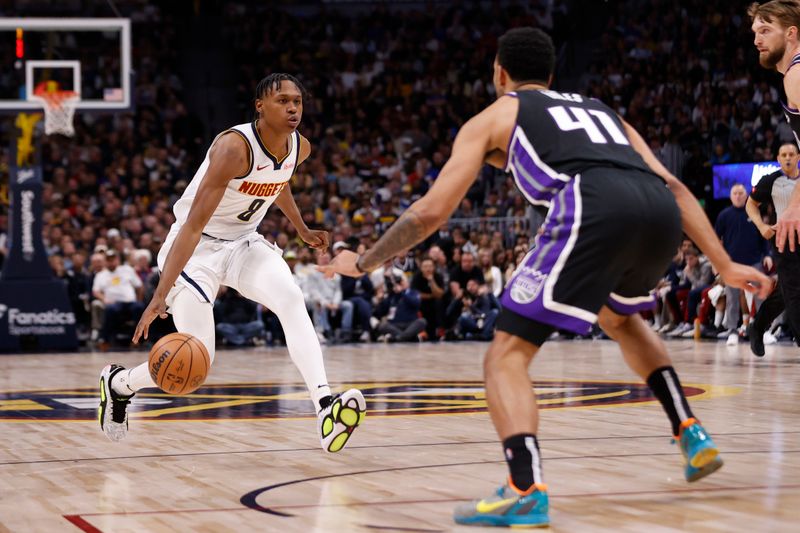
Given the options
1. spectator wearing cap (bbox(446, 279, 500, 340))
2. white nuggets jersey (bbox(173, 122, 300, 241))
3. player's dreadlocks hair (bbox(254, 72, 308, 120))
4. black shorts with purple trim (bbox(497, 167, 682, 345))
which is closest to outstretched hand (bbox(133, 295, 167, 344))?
white nuggets jersey (bbox(173, 122, 300, 241))

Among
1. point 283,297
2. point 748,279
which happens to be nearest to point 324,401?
point 283,297

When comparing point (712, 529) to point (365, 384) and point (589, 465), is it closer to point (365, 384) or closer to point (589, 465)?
point (589, 465)

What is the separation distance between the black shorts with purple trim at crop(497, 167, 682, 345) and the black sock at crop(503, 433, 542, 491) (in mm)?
388

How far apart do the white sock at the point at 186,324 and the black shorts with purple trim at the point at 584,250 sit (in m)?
2.42

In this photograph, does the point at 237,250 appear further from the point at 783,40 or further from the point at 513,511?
the point at 783,40

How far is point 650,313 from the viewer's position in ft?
61.7

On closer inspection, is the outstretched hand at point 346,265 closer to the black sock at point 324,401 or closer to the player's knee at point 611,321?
the player's knee at point 611,321

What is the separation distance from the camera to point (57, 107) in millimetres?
15922

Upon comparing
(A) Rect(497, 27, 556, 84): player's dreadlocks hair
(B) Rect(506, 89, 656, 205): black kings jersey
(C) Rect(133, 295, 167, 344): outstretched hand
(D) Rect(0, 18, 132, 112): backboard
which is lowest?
(C) Rect(133, 295, 167, 344): outstretched hand

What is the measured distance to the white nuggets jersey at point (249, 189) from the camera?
20.8 feet

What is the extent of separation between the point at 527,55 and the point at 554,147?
16.8 inches

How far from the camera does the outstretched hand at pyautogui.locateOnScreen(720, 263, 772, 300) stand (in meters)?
4.33

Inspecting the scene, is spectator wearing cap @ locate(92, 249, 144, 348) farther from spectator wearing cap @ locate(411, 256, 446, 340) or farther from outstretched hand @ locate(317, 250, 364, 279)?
outstretched hand @ locate(317, 250, 364, 279)

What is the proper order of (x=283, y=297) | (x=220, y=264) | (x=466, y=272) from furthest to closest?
(x=466, y=272), (x=220, y=264), (x=283, y=297)
